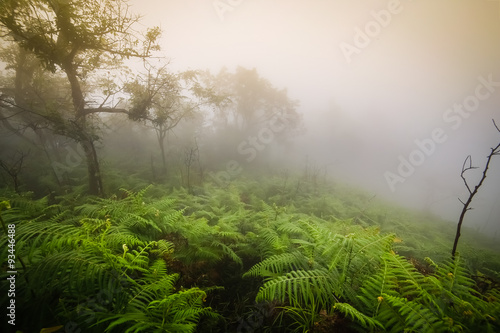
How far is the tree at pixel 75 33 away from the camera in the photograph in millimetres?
6539

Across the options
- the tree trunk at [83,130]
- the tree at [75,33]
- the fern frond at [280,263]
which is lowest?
the fern frond at [280,263]

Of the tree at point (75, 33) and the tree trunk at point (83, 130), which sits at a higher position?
the tree at point (75, 33)

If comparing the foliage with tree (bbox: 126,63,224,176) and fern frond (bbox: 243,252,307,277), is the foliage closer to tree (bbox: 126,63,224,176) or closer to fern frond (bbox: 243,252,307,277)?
fern frond (bbox: 243,252,307,277)

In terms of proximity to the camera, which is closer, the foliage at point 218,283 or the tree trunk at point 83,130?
the foliage at point 218,283

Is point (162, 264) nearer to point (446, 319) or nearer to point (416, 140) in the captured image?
point (446, 319)

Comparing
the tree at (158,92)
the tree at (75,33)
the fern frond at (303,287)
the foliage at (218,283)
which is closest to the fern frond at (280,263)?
the foliage at (218,283)

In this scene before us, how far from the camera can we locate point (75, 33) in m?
6.97

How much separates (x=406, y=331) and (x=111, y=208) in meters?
4.90

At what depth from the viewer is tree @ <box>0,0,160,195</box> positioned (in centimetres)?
654

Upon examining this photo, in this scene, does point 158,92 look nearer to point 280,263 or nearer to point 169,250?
point 169,250

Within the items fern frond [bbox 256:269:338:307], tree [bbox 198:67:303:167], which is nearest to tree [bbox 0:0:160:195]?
fern frond [bbox 256:269:338:307]

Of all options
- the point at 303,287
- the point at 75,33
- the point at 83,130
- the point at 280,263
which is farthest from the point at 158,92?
the point at 303,287

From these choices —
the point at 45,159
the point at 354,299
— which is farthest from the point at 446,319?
the point at 45,159

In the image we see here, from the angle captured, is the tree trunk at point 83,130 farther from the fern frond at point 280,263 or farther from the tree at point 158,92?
the fern frond at point 280,263
